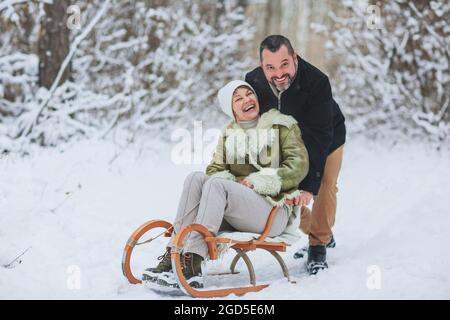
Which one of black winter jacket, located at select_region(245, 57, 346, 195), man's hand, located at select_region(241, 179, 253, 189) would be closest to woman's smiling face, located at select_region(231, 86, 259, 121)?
black winter jacket, located at select_region(245, 57, 346, 195)

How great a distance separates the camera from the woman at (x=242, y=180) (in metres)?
3.45

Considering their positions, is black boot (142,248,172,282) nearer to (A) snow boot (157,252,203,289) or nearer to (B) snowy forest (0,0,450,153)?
(A) snow boot (157,252,203,289)

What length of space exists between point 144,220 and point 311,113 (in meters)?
2.07

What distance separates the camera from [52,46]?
309 inches

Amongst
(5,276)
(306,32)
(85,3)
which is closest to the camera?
(5,276)

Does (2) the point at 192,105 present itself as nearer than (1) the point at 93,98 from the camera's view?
No

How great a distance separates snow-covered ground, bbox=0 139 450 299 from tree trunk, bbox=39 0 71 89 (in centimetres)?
111

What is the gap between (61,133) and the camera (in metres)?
7.27

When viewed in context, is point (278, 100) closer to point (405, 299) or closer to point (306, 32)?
point (405, 299)

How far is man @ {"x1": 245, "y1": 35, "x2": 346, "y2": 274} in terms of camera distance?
12.5ft

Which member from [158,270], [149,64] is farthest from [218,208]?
[149,64]

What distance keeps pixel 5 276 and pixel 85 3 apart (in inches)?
231

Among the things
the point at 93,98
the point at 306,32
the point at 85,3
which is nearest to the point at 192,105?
the point at 85,3

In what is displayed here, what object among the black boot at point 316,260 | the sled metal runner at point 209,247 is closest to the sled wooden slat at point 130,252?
the sled metal runner at point 209,247
